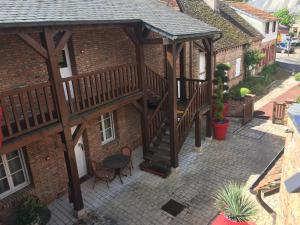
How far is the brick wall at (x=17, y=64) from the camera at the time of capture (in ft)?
24.0

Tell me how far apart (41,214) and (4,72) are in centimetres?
416

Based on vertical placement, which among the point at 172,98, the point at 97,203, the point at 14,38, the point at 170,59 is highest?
the point at 14,38

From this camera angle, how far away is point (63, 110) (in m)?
7.32

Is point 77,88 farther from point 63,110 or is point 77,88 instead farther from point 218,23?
point 218,23

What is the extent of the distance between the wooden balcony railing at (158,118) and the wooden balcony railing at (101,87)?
1.31 m

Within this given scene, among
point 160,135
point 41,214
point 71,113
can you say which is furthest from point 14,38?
point 160,135

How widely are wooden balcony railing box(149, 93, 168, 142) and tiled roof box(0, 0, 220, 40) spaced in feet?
9.02

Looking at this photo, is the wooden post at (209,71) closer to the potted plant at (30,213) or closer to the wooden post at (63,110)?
the wooden post at (63,110)

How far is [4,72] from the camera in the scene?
24.1ft

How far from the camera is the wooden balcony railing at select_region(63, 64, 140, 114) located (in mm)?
7840

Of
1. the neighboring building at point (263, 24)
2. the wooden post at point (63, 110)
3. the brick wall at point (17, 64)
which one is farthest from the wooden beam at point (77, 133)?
the neighboring building at point (263, 24)

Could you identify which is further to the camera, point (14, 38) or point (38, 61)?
point (38, 61)

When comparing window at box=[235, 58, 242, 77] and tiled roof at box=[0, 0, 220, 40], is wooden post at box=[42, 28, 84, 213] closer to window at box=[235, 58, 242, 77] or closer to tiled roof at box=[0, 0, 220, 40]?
tiled roof at box=[0, 0, 220, 40]

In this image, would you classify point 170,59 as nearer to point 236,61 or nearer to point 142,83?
point 142,83
